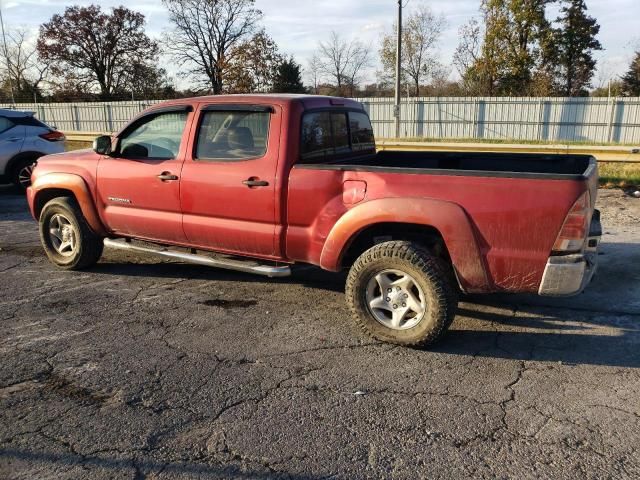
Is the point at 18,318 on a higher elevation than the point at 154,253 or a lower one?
lower

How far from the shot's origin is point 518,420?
3.04m

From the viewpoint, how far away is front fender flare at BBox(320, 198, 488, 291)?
368 centimetres

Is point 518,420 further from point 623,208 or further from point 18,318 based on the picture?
point 623,208

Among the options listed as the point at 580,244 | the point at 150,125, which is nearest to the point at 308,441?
the point at 580,244

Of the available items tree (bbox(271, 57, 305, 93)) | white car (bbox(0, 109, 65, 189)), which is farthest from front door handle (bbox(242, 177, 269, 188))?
tree (bbox(271, 57, 305, 93))

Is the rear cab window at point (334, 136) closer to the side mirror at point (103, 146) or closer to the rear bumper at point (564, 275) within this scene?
the rear bumper at point (564, 275)

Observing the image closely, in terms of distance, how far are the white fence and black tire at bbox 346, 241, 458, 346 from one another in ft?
81.0

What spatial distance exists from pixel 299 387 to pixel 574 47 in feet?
139

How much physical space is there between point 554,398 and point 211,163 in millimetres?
3227

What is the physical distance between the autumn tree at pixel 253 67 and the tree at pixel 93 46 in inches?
574

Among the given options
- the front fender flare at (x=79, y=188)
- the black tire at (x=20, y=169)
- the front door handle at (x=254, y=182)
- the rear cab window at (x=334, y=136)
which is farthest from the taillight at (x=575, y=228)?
the black tire at (x=20, y=169)

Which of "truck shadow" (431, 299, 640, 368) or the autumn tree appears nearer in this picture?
"truck shadow" (431, 299, 640, 368)

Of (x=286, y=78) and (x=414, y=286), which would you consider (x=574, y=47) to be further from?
(x=414, y=286)

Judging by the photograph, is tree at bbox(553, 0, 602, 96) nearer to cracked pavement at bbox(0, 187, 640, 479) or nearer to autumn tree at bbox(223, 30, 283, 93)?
autumn tree at bbox(223, 30, 283, 93)
